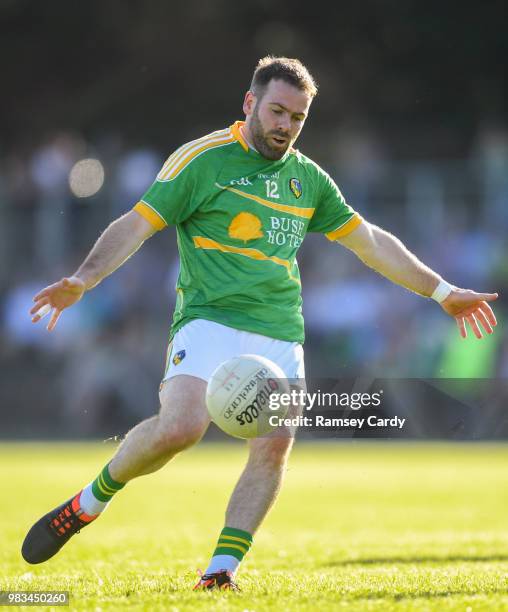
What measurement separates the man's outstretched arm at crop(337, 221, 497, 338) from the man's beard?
0.75 metres

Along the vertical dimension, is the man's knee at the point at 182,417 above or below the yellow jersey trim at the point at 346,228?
below

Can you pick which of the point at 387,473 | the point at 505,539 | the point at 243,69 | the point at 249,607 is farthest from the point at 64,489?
the point at 243,69

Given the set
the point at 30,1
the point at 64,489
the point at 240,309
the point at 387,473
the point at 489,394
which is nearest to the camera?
the point at 240,309

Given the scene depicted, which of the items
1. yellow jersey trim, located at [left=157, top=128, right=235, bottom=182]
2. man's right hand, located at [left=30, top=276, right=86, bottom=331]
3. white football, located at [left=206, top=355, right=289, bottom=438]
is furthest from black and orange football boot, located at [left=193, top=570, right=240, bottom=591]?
yellow jersey trim, located at [left=157, top=128, right=235, bottom=182]

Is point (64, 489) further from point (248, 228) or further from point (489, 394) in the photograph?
point (248, 228)

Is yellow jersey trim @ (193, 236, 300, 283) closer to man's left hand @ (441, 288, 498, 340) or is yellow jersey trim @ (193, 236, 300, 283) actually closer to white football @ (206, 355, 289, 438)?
white football @ (206, 355, 289, 438)

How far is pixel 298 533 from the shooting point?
10047mm

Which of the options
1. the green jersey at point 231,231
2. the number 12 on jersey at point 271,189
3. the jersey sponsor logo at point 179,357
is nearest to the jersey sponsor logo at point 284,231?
the green jersey at point 231,231

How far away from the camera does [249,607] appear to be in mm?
5539

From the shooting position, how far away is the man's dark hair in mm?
6629

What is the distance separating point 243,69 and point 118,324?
8089mm

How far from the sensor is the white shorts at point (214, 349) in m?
6.41

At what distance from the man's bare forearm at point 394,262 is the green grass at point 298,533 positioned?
1.59 m

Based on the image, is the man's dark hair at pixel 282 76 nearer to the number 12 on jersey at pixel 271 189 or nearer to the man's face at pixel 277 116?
the man's face at pixel 277 116
